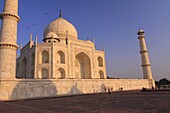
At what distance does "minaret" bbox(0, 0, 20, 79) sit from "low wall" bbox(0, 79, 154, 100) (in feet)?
3.30

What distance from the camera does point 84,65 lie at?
27594mm

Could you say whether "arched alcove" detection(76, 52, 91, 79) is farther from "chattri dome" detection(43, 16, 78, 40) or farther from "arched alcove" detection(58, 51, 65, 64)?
"chattri dome" detection(43, 16, 78, 40)

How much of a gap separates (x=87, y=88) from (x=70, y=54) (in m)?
7.99

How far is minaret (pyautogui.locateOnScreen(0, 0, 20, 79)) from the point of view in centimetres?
1321

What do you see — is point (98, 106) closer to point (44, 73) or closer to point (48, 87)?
point (48, 87)

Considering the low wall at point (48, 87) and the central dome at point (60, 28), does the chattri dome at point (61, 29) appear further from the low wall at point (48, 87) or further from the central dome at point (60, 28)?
the low wall at point (48, 87)

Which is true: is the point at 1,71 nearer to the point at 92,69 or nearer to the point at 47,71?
the point at 47,71

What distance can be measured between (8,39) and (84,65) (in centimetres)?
1589

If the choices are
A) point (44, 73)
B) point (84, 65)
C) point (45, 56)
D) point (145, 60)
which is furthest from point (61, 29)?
point (145, 60)

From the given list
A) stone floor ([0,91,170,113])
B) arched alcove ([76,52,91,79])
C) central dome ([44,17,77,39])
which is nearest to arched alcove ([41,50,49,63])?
central dome ([44,17,77,39])

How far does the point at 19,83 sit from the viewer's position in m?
13.5

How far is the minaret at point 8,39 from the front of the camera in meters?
13.2

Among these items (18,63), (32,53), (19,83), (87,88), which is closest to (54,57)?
(32,53)

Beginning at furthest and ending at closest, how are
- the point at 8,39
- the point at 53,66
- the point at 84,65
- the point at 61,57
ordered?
the point at 84,65, the point at 61,57, the point at 53,66, the point at 8,39
